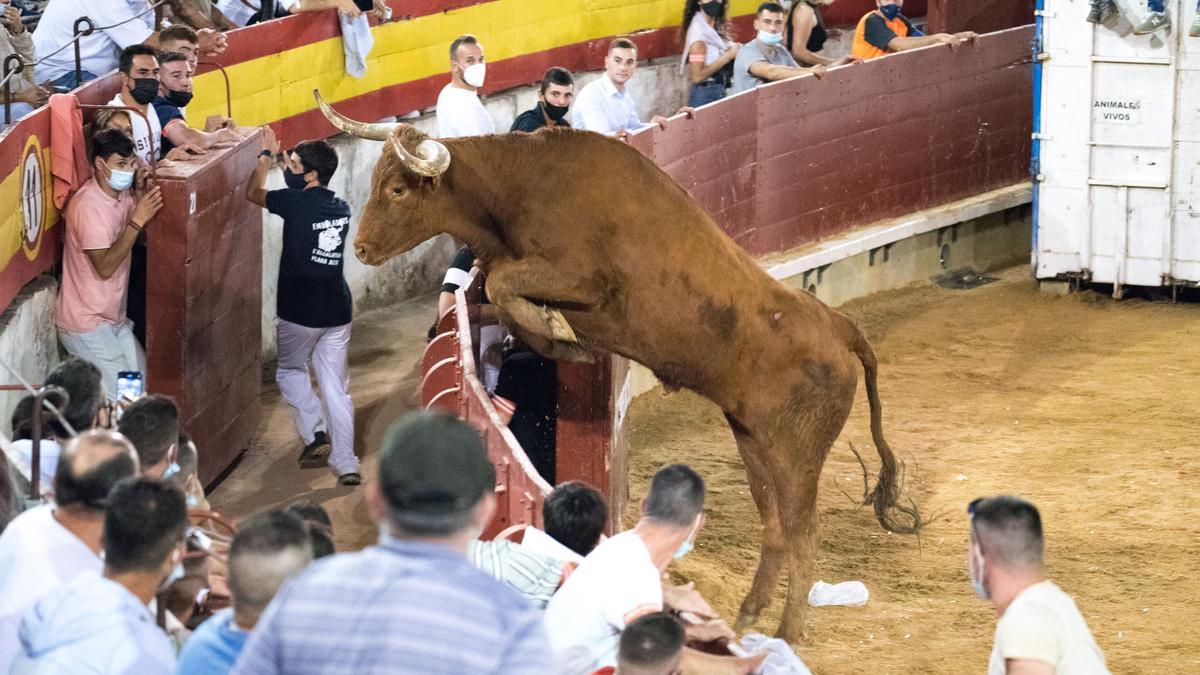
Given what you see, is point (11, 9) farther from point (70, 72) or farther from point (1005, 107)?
point (1005, 107)

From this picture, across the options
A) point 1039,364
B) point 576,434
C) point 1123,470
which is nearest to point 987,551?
point 576,434

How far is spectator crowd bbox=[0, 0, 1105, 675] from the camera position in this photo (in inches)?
126

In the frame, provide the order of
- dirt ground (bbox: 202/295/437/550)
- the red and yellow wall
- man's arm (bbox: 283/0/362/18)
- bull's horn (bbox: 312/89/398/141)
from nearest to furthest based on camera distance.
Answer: bull's horn (bbox: 312/89/398/141), the red and yellow wall, dirt ground (bbox: 202/295/437/550), man's arm (bbox: 283/0/362/18)

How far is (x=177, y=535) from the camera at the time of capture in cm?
437

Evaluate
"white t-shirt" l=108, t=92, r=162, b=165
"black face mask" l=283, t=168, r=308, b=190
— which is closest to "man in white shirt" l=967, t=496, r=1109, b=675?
"white t-shirt" l=108, t=92, r=162, b=165

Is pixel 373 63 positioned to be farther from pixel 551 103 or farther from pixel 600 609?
pixel 600 609

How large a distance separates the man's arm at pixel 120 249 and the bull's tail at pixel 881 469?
11.8 feet

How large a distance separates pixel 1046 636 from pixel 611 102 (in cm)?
797

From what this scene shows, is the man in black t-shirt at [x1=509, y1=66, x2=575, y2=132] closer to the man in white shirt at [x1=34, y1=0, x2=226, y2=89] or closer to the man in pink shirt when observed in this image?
the man in white shirt at [x1=34, y1=0, x2=226, y2=89]

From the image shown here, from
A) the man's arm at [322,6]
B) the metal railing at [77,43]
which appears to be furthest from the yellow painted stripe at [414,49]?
the metal railing at [77,43]

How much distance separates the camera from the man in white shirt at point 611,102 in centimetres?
1212

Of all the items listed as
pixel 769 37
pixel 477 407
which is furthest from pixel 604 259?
pixel 769 37

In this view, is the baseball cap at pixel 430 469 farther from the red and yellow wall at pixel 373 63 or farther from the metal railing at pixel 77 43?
the metal railing at pixel 77 43

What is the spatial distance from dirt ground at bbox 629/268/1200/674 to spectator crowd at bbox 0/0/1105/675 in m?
1.83
